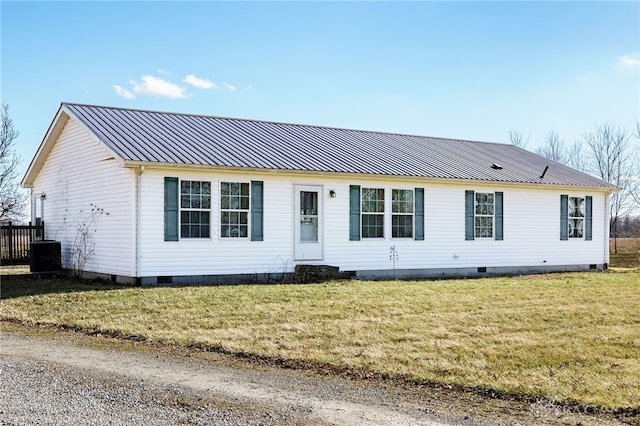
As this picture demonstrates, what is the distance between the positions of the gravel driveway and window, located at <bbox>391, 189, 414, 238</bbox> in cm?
1151

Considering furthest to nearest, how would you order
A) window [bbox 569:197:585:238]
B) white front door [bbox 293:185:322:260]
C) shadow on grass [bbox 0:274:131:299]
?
window [bbox 569:197:585:238]
white front door [bbox 293:185:322:260]
shadow on grass [bbox 0:274:131:299]

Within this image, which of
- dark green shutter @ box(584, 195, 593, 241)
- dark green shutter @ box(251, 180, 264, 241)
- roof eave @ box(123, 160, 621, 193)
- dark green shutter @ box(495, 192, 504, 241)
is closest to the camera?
roof eave @ box(123, 160, 621, 193)

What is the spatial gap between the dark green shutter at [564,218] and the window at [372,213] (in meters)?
6.89

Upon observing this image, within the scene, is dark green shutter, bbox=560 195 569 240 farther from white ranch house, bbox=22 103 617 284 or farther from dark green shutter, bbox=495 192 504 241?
dark green shutter, bbox=495 192 504 241

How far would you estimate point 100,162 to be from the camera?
17.1 metres

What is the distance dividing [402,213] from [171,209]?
6.52 m

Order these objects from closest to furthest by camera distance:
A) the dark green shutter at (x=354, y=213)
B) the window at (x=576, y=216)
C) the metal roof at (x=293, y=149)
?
the metal roof at (x=293, y=149), the dark green shutter at (x=354, y=213), the window at (x=576, y=216)

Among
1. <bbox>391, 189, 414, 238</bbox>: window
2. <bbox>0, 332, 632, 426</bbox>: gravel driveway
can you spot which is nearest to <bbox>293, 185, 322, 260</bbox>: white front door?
<bbox>391, 189, 414, 238</bbox>: window

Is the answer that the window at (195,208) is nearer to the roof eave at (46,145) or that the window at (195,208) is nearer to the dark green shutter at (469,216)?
the roof eave at (46,145)

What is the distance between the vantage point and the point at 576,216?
22.7 m

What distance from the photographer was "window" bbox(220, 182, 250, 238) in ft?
54.3

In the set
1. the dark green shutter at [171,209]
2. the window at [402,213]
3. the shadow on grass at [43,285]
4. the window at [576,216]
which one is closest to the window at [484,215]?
the window at [402,213]

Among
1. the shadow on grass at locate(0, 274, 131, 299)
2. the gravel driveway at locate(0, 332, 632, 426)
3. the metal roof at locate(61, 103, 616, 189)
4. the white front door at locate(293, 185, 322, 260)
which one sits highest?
the metal roof at locate(61, 103, 616, 189)

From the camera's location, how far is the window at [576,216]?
2256 centimetres
